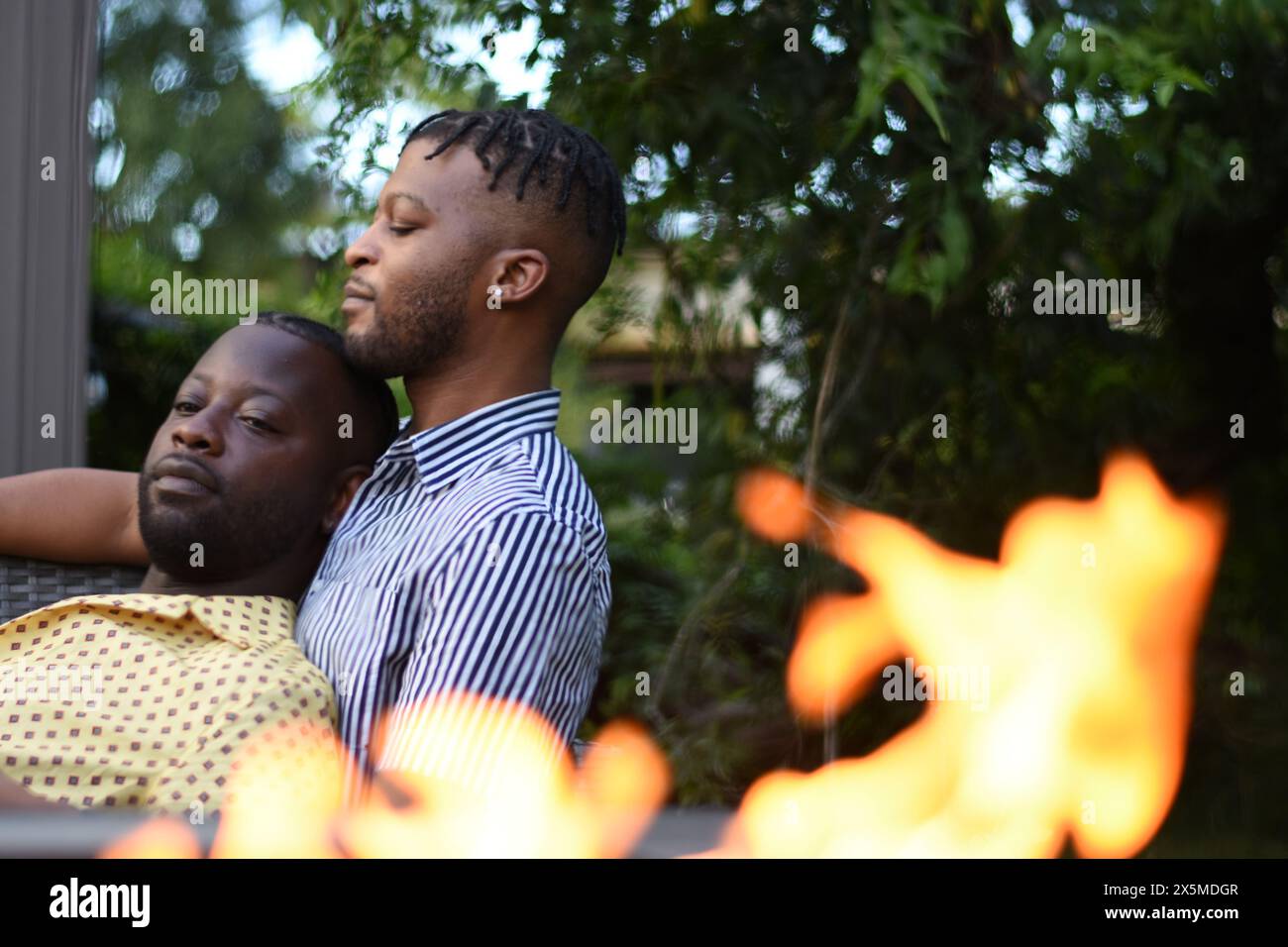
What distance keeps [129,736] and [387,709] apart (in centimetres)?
28

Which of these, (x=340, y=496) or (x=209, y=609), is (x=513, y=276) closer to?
(x=340, y=496)

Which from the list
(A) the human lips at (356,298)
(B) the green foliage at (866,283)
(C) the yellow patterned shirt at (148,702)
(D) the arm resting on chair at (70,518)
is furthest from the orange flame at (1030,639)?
(D) the arm resting on chair at (70,518)

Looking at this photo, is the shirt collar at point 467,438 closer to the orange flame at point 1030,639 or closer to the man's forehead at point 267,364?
the man's forehead at point 267,364

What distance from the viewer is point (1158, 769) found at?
187cm

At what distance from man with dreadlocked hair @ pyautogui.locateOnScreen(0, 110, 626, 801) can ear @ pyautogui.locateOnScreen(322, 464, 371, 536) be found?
0.04 m

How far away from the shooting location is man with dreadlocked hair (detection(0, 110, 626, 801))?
145cm

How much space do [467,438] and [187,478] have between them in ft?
1.17

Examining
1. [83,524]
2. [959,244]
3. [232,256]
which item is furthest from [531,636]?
[232,256]

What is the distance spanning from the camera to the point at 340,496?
6.24 feet

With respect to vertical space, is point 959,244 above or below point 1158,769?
above

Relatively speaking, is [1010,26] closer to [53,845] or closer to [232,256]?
[232,256]

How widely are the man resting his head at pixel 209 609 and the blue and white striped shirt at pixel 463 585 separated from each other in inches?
2.6

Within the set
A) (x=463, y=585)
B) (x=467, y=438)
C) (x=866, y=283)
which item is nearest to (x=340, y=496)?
(x=467, y=438)

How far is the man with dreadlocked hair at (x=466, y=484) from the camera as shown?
145cm
